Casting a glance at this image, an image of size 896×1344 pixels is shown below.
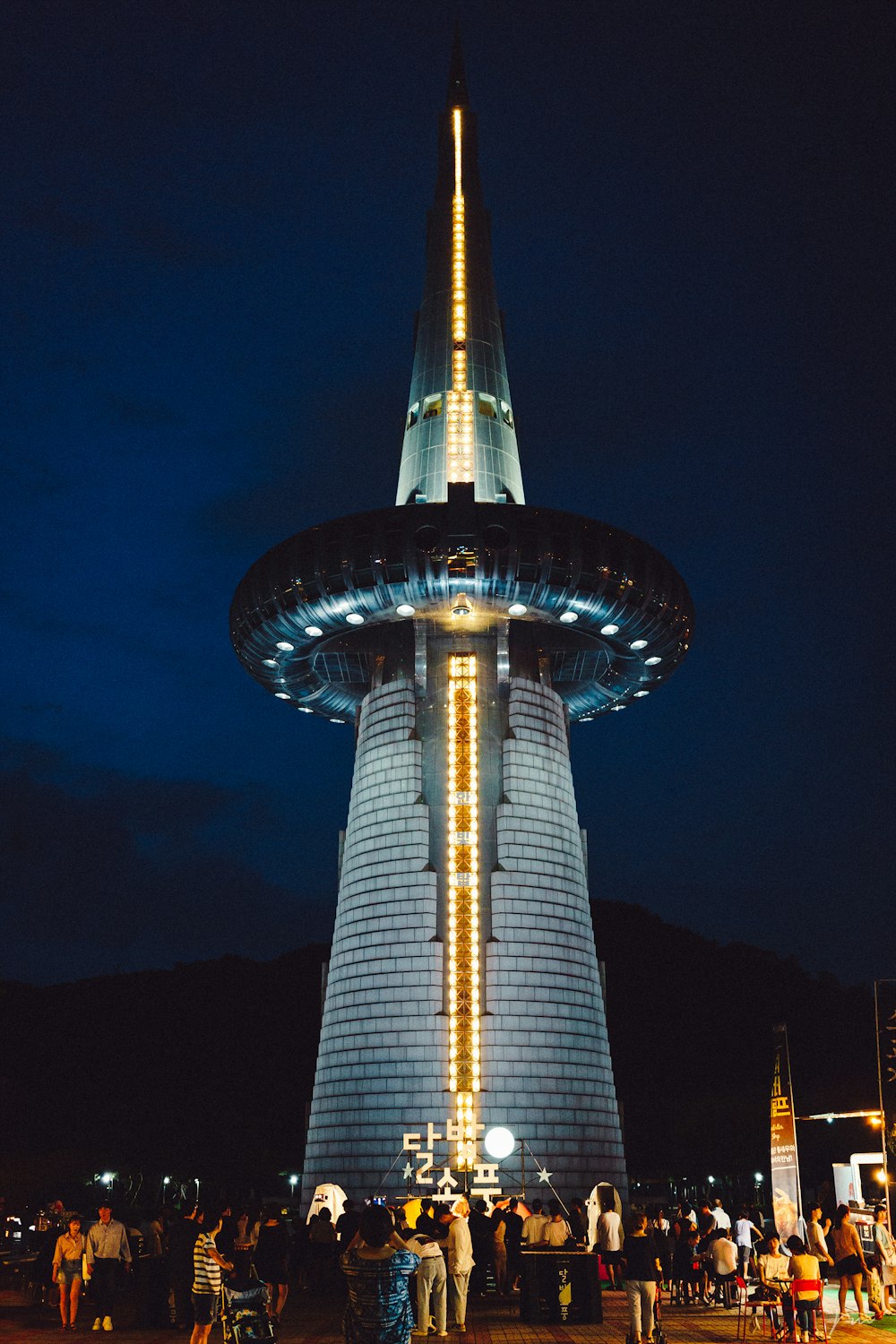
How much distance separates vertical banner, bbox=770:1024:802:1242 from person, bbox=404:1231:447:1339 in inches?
467

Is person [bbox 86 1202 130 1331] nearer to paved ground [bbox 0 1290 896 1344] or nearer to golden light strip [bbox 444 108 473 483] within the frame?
paved ground [bbox 0 1290 896 1344]

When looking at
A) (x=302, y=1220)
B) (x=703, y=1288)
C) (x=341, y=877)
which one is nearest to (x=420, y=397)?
(x=341, y=877)

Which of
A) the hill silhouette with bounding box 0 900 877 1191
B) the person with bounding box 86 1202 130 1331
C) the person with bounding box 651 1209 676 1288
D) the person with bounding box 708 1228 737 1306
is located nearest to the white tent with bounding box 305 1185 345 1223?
the person with bounding box 651 1209 676 1288

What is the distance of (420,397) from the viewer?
5228 cm

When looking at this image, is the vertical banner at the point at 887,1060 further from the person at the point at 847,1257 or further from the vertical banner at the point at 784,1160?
the vertical banner at the point at 784,1160

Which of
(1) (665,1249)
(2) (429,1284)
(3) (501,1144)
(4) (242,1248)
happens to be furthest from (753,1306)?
(3) (501,1144)

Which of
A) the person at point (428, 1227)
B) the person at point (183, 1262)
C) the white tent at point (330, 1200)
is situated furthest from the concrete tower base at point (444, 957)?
the person at point (183, 1262)

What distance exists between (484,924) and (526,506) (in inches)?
547

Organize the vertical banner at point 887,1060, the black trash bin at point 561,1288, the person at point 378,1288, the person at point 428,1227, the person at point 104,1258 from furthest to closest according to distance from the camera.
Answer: the vertical banner at point 887,1060
the black trash bin at point 561,1288
the person at point 104,1258
the person at point 428,1227
the person at point 378,1288

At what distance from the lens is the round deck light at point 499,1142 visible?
39688mm

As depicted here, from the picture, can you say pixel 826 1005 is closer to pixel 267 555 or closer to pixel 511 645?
pixel 511 645

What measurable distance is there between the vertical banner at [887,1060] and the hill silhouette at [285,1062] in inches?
1940

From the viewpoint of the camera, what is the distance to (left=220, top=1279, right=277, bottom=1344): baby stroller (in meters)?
16.3

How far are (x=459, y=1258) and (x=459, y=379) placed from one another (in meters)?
36.4
